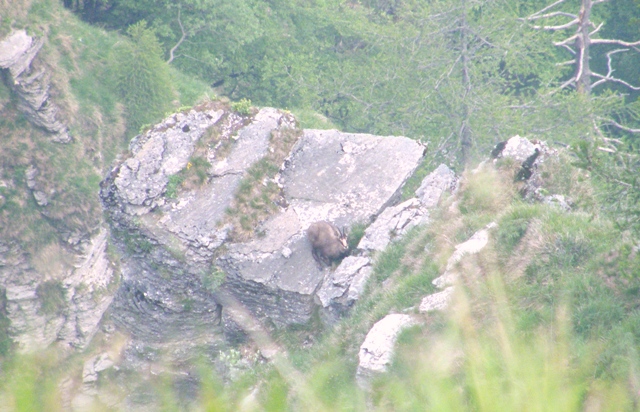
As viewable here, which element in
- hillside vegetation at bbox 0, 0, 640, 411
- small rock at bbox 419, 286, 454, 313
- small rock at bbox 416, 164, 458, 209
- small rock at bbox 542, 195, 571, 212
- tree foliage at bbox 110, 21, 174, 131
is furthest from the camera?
tree foliage at bbox 110, 21, 174, 131

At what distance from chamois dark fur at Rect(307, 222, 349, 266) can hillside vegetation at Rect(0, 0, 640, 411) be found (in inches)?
54.4

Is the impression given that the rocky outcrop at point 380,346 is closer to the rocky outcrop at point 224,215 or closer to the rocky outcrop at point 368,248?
the rocky outcrop at point 368,248

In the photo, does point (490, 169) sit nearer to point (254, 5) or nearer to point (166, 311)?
point (166, 311)

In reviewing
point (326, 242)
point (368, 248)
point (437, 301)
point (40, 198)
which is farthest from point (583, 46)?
point (40, 198)

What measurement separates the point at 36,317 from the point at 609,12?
25543 millimetres

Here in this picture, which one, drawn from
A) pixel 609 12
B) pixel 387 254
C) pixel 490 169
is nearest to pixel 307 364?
pixel 387 254

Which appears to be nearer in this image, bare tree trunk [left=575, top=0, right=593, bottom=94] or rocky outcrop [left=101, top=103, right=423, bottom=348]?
rocky outcrop [left=101, top=103, right=423, bottom=348]

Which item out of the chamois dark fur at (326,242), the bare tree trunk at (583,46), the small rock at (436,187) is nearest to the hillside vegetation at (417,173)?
the bare tree trunk at (583,46)

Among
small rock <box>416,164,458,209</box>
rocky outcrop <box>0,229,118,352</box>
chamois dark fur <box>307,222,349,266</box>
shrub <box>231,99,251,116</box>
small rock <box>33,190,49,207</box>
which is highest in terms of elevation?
shrub <box>231,99,251,116</box>

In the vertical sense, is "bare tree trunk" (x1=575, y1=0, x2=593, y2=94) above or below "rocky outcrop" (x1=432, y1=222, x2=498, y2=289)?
below

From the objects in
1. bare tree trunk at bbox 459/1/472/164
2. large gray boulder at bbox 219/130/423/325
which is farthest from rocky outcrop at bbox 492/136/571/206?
bare tree trunk at bbox 459/1/472/164

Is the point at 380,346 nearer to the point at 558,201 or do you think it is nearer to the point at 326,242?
the point at 558,201

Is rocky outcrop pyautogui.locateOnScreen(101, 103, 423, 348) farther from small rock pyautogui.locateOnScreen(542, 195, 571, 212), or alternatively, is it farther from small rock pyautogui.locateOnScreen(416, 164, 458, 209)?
small rock pyautogui.locateOnScreen(542, 195, 571, 212)

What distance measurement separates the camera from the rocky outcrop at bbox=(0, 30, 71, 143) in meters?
16.3
